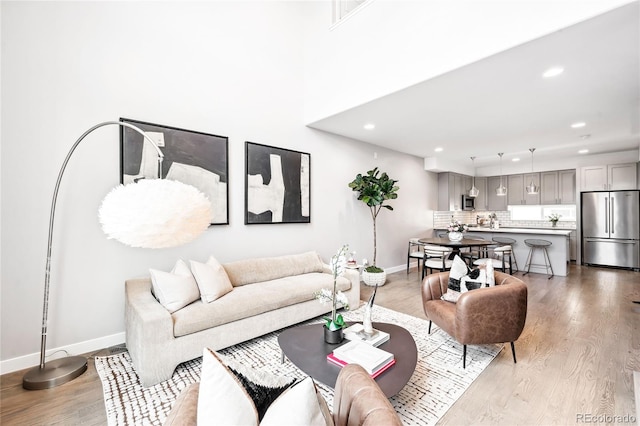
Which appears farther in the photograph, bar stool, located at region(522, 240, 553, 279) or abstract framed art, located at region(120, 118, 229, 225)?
bar stool, located at region(522, 240, 553, 279)

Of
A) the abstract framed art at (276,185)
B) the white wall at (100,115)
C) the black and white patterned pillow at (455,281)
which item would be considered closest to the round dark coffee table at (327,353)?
the black and white patterned pillow at (455,281)

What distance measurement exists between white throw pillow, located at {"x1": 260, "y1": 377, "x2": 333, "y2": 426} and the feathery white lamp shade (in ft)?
3.47

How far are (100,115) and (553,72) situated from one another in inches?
180

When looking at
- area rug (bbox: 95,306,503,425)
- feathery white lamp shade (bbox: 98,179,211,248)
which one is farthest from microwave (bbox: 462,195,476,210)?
feathery white lamp shade (bbox: 98,179,211,248)

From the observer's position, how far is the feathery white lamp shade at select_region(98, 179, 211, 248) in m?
1.42

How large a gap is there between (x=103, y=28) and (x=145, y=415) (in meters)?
3.45

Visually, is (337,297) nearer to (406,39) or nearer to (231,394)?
(231,394)

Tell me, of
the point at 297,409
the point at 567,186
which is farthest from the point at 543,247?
the point at 297,409

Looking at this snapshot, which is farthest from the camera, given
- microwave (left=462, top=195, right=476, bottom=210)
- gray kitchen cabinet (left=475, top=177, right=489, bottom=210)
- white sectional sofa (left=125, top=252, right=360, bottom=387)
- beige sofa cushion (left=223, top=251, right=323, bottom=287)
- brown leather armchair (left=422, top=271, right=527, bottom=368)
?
gray kitchen cabinet (left=475, top=177, right=489, bottom=210)

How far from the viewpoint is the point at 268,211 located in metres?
4.03

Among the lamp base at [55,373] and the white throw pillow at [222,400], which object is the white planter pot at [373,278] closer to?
the lamp base at [55,373]

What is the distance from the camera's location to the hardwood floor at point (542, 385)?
6.00 ft

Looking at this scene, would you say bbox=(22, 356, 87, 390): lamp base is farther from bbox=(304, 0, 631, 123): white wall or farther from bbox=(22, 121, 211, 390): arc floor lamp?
bbox=(304, 0, 631, 123): white wall

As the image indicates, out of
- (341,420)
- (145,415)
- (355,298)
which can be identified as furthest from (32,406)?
(355,298)
